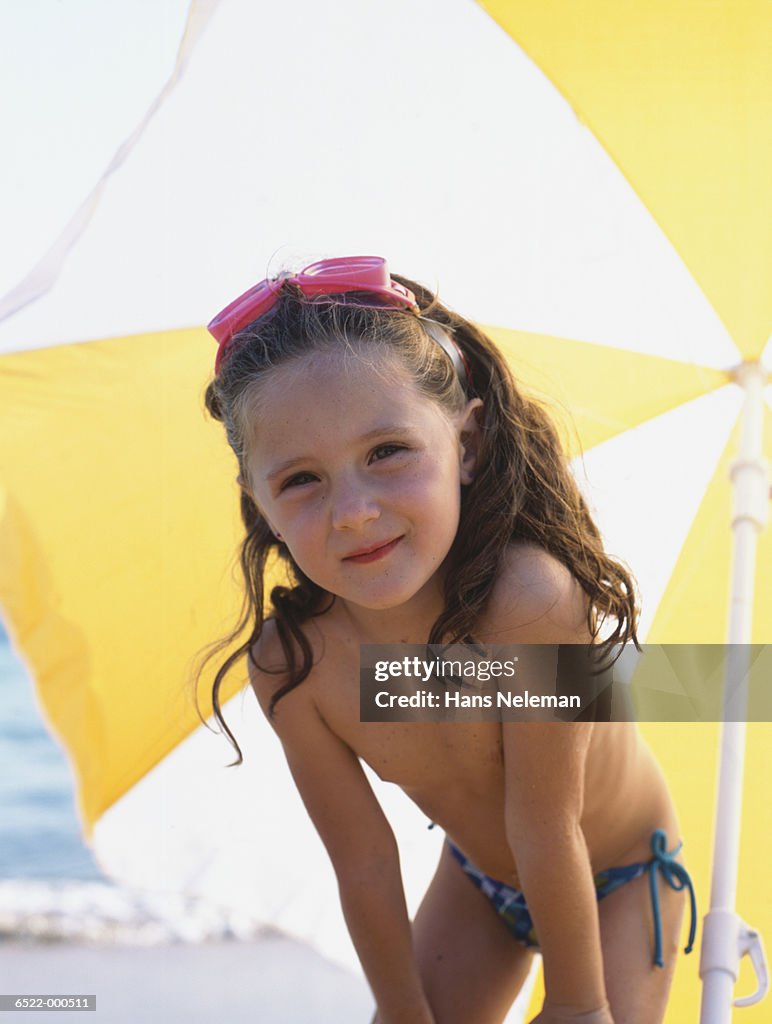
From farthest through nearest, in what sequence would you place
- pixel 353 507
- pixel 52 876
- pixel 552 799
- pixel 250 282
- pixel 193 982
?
pixel 52 876, pixel 193 982, pixel 250 282, pixel 552 799, pixel 353 507

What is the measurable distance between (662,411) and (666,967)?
0.80m

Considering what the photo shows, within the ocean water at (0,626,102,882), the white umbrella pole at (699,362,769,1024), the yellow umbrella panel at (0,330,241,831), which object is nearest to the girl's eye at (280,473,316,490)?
the yellow umbrella panel at (0,330,241,831)

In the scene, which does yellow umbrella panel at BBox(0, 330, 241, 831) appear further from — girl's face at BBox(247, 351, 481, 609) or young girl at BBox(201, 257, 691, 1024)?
girl's face at BBox(247, 351, 481, 609)

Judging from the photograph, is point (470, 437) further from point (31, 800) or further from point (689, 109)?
point (31, 800)

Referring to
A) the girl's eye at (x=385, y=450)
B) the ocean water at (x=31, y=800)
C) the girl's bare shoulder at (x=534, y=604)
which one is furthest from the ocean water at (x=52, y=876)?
the girl's eye at (x=385, y=450)

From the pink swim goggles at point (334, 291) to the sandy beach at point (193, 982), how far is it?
56.8 inches

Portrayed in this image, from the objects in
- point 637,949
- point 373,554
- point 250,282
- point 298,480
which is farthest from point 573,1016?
point 250,282

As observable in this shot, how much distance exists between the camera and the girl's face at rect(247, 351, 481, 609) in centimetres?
117

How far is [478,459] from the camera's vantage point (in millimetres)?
1342

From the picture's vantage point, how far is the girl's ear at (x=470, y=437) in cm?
132

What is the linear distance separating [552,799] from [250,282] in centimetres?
93

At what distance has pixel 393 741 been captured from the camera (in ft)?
4.64

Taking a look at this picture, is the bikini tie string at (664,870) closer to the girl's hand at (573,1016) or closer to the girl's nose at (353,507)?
the girl's hand at (573,1016)

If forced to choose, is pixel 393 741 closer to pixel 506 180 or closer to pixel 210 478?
pixel 210 478
